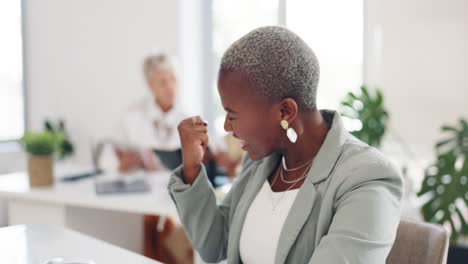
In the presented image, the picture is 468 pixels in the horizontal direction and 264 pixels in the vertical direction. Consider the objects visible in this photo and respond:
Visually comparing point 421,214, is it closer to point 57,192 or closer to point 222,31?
point 57,192

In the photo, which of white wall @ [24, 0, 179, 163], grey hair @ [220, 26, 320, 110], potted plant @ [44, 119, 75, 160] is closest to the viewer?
grey hair @ [220, 26, 320, 110]

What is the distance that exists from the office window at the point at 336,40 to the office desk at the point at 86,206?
1360 mm

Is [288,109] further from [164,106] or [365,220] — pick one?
[164,106]

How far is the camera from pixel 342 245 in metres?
1.05

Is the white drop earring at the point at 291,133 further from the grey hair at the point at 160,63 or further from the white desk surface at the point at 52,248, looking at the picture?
the grey hair at the point at 160,63

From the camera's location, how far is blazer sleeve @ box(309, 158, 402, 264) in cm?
104

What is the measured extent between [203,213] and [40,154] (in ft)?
4.76

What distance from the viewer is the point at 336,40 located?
3.53 metres

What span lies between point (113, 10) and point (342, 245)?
12.3 ft

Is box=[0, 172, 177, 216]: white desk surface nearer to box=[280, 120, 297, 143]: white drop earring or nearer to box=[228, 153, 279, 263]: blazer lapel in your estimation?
box=[228, 153, 279, 263]: blazer lapel

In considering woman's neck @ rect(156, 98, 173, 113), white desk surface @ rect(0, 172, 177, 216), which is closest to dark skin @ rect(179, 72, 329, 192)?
white desk surface @ rect(0, 172, 177, 216)

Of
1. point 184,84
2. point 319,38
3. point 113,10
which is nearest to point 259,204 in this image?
point 319,38

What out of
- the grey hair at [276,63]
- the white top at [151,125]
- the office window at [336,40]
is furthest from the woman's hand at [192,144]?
the office window at [336,40]

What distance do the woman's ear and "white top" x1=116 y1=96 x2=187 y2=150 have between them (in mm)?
2096
